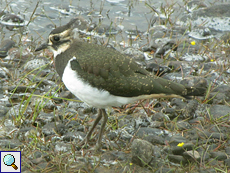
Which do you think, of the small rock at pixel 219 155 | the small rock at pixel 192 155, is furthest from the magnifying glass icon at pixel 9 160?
the small rock at pixel 219 155

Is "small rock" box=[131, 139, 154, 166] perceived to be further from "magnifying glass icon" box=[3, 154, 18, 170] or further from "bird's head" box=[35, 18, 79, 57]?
"bird's head" box=[35, 18, 79, 57]

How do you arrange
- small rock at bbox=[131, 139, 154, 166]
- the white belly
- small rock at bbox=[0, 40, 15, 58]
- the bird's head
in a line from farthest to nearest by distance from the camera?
small rock at bbox=[0, 40, 15, 58] < the bird's head < the white belly < small rock at bbox=[131, 139, 154, 166]

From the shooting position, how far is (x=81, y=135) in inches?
197

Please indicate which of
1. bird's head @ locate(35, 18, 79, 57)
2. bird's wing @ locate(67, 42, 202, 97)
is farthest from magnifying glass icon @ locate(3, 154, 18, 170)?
bird's head @ locate(35, 18, 79, 57)

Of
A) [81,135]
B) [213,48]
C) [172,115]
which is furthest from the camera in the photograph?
[213,48]

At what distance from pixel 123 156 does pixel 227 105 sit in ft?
7.05

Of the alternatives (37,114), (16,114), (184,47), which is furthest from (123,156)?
(184,47)

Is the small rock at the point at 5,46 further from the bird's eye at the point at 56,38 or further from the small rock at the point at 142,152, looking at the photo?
the small rock at the point at 142,152

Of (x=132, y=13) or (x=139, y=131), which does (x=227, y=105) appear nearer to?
(x=139, y=131)

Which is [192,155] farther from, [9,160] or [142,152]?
[9,160]

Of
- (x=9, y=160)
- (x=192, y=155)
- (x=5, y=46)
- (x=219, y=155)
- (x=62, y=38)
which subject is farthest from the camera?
(x=5, y=46)

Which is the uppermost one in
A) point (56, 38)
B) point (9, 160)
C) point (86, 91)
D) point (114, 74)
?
point (56, 38)

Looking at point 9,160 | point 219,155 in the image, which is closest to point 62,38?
point 9,160

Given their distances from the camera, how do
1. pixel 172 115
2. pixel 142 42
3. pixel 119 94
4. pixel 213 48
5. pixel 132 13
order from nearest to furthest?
pixel 119 94 < pixel 172 115 < pixel 213 48 < pixel 142 42 < pixel 132 13
